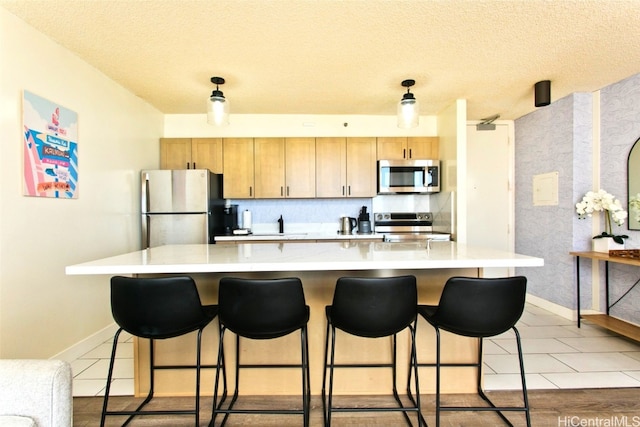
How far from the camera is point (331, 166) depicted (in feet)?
12.7

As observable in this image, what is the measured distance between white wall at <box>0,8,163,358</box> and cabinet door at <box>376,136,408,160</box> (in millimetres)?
2881

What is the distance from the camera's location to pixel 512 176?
418cm

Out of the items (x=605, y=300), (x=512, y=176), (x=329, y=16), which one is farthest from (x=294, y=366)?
(x=512, y=176)

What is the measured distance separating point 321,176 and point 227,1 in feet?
7.54

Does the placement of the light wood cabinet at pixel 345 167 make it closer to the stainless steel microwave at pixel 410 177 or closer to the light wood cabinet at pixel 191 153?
the stainless steel microwave at pixel 410 177

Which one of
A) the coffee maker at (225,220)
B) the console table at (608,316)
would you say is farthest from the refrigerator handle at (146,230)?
the console table at (608,316)

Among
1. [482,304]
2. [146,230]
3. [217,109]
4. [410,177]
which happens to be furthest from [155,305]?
[410,177]

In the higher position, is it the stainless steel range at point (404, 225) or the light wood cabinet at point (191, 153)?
the light wood cabinet at point (191, 153)

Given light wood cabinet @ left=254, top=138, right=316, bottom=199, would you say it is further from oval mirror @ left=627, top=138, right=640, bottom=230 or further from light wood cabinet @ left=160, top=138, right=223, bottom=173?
oval mirror @ left=627, top=138, right=640, bottom=230

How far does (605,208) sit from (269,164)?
3565mm

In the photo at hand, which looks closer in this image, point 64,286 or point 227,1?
point 227,1

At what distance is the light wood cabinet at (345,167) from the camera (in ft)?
12.7

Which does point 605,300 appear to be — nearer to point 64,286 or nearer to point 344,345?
point 344,345

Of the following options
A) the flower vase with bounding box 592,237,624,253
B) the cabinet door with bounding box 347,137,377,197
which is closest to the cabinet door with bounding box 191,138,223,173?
the cabinet door with bounding box 347,137,377,197
